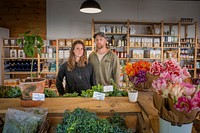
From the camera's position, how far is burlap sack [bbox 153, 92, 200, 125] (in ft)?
2.88

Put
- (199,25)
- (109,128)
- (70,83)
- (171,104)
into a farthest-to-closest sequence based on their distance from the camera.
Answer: (199,25)
(70,83)
(109,128)
(171,104)

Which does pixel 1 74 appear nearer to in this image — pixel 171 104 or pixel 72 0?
pixel 72 0

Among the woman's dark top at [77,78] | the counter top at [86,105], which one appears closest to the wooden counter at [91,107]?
the counter top at [86,105]

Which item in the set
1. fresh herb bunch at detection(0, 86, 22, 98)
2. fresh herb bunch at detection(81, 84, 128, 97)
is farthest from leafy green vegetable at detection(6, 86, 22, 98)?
fresh herb bunch at detection(81, 84, 128, 97)

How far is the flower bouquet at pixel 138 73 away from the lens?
1.66 m

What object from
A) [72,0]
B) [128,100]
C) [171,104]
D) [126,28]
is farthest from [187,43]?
[171,104]

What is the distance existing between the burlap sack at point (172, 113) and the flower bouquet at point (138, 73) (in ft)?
2.30

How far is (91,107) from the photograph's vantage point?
1340 millimetres

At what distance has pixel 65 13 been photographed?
536 centimetres

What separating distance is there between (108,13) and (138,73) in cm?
404

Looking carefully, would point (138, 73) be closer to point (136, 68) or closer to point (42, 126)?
point (136, 68)

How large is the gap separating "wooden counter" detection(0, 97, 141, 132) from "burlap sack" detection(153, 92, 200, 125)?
0.40 meters

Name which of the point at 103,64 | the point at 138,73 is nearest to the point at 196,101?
the point at 138,73

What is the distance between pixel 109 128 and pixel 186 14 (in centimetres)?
547
